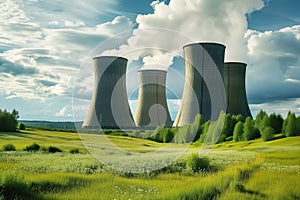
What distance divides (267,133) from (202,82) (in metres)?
5.28

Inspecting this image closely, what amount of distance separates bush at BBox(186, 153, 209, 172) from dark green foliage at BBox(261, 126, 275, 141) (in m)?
10.4

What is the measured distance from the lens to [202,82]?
2120cm

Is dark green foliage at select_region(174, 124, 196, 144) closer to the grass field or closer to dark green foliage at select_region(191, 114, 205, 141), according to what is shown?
dark green foliage at select_region(191, 114, 205, 141)

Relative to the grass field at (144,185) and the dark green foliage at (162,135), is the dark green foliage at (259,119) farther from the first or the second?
the grass field at (144,185)

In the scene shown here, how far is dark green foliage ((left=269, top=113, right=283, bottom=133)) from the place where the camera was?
18953 mm

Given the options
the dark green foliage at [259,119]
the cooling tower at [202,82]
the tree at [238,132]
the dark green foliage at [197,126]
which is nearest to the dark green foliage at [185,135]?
the dark green foliage at [197,126]

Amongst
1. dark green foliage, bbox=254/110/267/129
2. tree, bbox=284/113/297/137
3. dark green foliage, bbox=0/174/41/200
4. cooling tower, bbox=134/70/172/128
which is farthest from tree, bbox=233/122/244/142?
dark green foliage, bbox=0/174/41/200

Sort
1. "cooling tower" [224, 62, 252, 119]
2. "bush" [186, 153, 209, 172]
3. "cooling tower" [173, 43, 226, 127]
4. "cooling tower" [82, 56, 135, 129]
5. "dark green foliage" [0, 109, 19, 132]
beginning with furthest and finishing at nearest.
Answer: "cooling tower" [224, 62, 252, 119] < "cooling tower" [82, 56, 135, 129] < "cooling tower" [173, 43, 226, 127] < "dark green foliage" [0, 109, 19, 132] < "bush" [186, 153, 209, 172]

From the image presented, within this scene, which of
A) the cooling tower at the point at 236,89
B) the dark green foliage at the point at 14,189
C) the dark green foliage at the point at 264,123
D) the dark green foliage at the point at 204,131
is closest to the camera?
the dark green foliage at the point at 14,189

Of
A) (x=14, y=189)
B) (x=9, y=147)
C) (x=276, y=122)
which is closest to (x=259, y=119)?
(x=276, y=122)

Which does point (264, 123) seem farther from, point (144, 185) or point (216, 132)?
point (144, 185)

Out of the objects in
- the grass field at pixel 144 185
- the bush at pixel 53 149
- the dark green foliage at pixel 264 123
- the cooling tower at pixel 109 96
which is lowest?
the bush at pixel 53 149

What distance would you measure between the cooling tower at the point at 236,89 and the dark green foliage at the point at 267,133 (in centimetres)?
755

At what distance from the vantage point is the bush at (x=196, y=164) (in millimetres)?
7907
